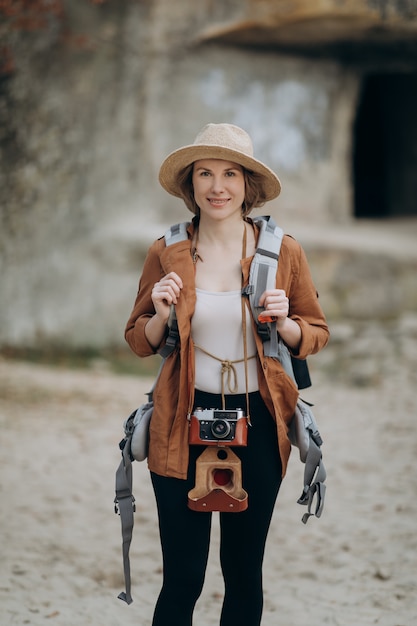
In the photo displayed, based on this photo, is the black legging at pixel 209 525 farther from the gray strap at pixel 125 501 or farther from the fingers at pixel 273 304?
the fingers at pixel 273 304

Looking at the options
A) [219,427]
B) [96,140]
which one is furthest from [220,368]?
[96,140]

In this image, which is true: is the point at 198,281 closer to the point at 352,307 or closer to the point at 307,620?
the point at 307,620

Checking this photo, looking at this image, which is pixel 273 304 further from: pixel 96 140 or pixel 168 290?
pixel 96 140

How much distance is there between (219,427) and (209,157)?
764 millimetres

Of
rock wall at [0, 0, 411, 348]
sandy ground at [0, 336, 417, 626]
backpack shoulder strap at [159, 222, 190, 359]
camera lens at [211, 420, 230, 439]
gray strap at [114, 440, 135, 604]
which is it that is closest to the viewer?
camera lens at [211, 420, 230, 439]

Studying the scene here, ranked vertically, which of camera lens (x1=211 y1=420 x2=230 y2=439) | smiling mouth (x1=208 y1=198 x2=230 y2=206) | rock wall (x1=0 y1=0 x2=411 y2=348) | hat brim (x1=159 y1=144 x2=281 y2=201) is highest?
rock wall (x1=0 y1=0 x2=411 y2=348)

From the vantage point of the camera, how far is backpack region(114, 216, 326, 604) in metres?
2.36

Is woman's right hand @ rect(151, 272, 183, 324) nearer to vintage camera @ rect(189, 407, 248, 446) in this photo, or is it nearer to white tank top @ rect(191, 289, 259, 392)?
white tank top @ rect(191, 289, 259, 392)

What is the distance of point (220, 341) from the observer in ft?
7.81

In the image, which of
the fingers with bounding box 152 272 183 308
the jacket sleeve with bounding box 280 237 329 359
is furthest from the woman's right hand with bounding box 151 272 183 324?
the jacket sleeve with bounding box 280 237 329 359

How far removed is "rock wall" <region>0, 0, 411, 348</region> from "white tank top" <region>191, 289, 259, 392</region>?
512 centimetres

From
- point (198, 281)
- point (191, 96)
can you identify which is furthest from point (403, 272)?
point (198, 281)

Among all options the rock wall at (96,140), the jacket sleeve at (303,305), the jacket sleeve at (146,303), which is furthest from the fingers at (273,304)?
the rock wall at (96,140)

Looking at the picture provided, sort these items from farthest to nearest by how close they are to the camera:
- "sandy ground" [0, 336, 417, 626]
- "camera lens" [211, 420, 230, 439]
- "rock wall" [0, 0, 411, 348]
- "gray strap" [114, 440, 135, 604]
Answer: "rock wall" [0, 0, 411, 348] < "sandy ground" [0, 336, 417, 626] < "gray strap" [114, 440, 135, 604] < "camera lens" [211, 420, 230, 439]
